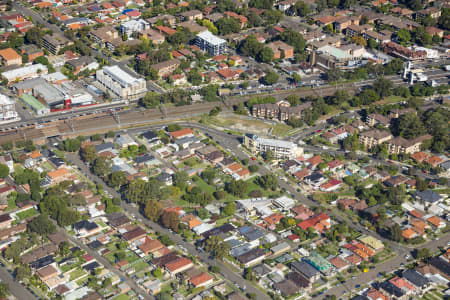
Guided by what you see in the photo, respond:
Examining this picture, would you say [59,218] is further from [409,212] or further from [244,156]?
[409,212]

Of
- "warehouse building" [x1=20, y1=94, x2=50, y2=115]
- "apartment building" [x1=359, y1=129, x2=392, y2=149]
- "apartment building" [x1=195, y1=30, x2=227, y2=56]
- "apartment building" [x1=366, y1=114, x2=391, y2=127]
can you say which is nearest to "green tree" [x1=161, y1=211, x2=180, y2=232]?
"apartment building" [x1=359, y1=129, x2=392, y2=149]

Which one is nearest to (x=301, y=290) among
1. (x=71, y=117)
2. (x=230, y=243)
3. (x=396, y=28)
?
(x=230, y=243)

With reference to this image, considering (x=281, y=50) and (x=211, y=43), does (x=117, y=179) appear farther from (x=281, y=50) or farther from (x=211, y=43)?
(x=281, y=50)

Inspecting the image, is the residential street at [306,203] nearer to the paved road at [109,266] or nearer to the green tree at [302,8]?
the paved road at [109,266]

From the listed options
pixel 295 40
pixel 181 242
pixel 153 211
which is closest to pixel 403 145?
pixel 181 242

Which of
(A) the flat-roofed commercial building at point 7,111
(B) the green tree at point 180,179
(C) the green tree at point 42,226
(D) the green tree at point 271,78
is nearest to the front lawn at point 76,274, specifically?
(C) the green tree at point 42,226

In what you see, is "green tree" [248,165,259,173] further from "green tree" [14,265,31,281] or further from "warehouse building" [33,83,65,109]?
"warehouse building" [33,83,65,109]

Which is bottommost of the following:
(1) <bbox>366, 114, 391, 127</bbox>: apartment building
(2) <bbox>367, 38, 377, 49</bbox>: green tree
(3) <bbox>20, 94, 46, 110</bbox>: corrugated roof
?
(3) <bbox>20, 94, 46, 110</bbox>: corrugated roof
